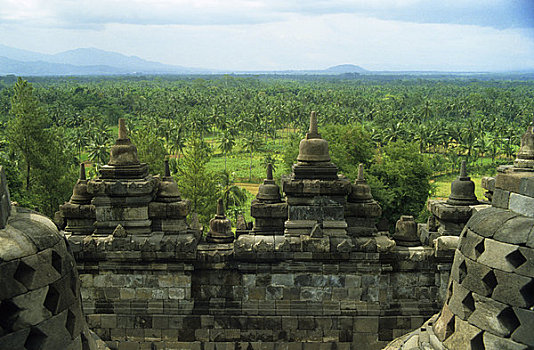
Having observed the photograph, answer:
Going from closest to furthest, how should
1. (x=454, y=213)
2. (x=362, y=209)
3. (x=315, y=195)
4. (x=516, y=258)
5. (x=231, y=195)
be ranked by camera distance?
1. (x=516, y=258)
2. (x=315, y=195)
3. (x=454, y=213)
4. (x=362, y=209)
5. (x=231, y=195)

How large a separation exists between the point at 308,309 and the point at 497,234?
169 inches

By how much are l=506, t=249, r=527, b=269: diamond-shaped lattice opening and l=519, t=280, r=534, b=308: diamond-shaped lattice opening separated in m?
0.19

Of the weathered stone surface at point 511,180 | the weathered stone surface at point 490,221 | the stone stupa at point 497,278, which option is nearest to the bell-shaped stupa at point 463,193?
the stone stupa at point 497,278

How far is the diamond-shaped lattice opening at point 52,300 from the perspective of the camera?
4.02 metres

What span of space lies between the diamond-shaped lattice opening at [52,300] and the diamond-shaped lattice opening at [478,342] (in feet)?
13.6

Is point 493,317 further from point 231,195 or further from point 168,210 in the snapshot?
point 231,195

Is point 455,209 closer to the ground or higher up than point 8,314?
closer to the ground

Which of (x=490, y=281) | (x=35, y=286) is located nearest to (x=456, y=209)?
(x=490, y=281)

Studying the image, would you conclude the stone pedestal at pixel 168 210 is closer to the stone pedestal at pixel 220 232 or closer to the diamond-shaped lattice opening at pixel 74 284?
the stone pedestal at pixel 220 232

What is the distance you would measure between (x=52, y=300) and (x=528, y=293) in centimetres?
445

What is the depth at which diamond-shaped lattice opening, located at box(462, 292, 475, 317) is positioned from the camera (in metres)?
4.86

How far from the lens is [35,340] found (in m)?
3.89

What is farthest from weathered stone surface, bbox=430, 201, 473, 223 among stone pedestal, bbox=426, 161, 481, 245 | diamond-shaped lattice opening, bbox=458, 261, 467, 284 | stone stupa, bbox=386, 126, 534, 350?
diamond-shaped lattice opening, bbox=458, 261, 467, 284

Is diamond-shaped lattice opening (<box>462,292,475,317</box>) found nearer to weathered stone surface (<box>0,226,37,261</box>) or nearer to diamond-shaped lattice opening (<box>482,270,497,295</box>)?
diamond-shaped lattice opening (<box>482,270,497,295</box>)
